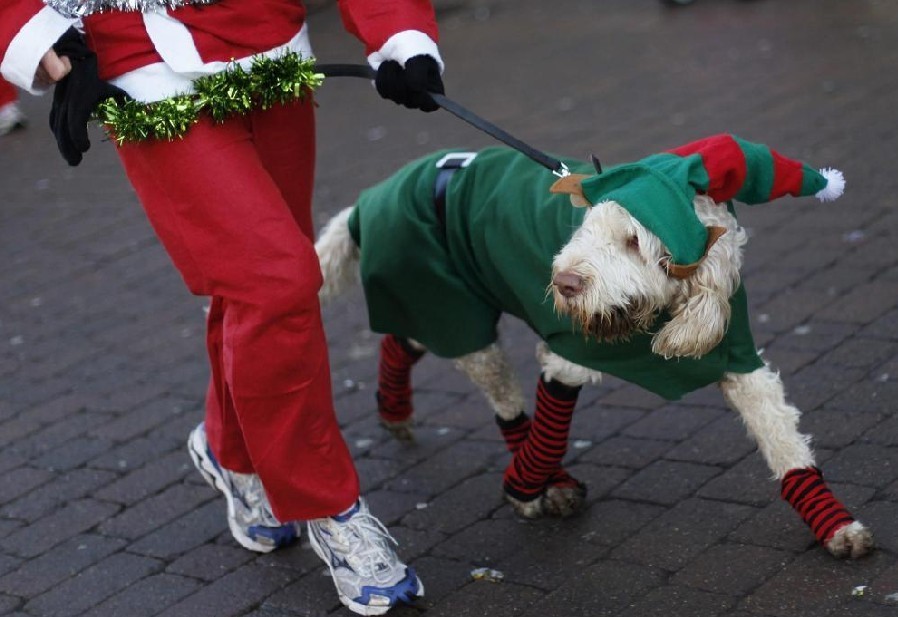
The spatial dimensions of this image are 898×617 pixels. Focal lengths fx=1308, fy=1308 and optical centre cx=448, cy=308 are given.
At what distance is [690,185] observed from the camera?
3146mm

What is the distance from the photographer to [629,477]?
409 cm

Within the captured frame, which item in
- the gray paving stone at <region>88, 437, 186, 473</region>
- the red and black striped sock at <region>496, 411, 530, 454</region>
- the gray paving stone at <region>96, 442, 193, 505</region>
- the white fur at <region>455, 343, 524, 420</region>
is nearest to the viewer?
the white fur at <region>455, 343, 524, 420</region>

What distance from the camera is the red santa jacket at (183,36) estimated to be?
10.3 feet

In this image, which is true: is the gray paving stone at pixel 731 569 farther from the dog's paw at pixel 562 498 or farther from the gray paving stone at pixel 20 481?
the gray paving stone at pixel 20 481

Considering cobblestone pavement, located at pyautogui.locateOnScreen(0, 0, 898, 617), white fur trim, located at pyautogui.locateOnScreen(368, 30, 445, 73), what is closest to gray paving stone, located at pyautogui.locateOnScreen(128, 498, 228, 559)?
cobblestone pavement, located at pyautogui.locateOnScreen(0, 0, 898, 617)

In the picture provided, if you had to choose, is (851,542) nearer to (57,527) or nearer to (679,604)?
(679,604)

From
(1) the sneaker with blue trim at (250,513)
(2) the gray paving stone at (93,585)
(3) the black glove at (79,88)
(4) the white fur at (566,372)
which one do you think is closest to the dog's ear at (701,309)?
(4) the white fur at (566,372)

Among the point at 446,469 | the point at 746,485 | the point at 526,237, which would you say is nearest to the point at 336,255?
the point at 446,469

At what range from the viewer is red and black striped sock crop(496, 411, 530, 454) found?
407cm

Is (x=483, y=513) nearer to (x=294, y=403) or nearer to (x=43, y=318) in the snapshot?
(x=294, y=403)

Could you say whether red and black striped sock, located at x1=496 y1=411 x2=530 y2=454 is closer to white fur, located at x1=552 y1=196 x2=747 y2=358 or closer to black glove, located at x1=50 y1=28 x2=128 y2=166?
white fur, located at x1=552 y1=196 x2=747 y2=358

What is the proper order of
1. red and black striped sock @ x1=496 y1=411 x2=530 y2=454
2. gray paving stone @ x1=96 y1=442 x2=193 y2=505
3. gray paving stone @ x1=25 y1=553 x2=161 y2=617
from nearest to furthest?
gray paving stone @ x1=25 y1=553 x2=161 y2=617 → red and black striped sock @ x1=496 y1=411 x2=530 y2=454 → gray paving stone @ x1=96 y1=442 x2=193 y2=505

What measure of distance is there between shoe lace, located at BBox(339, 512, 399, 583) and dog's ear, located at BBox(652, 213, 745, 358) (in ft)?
3.00

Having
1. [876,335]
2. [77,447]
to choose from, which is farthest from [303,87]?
[876,335]
